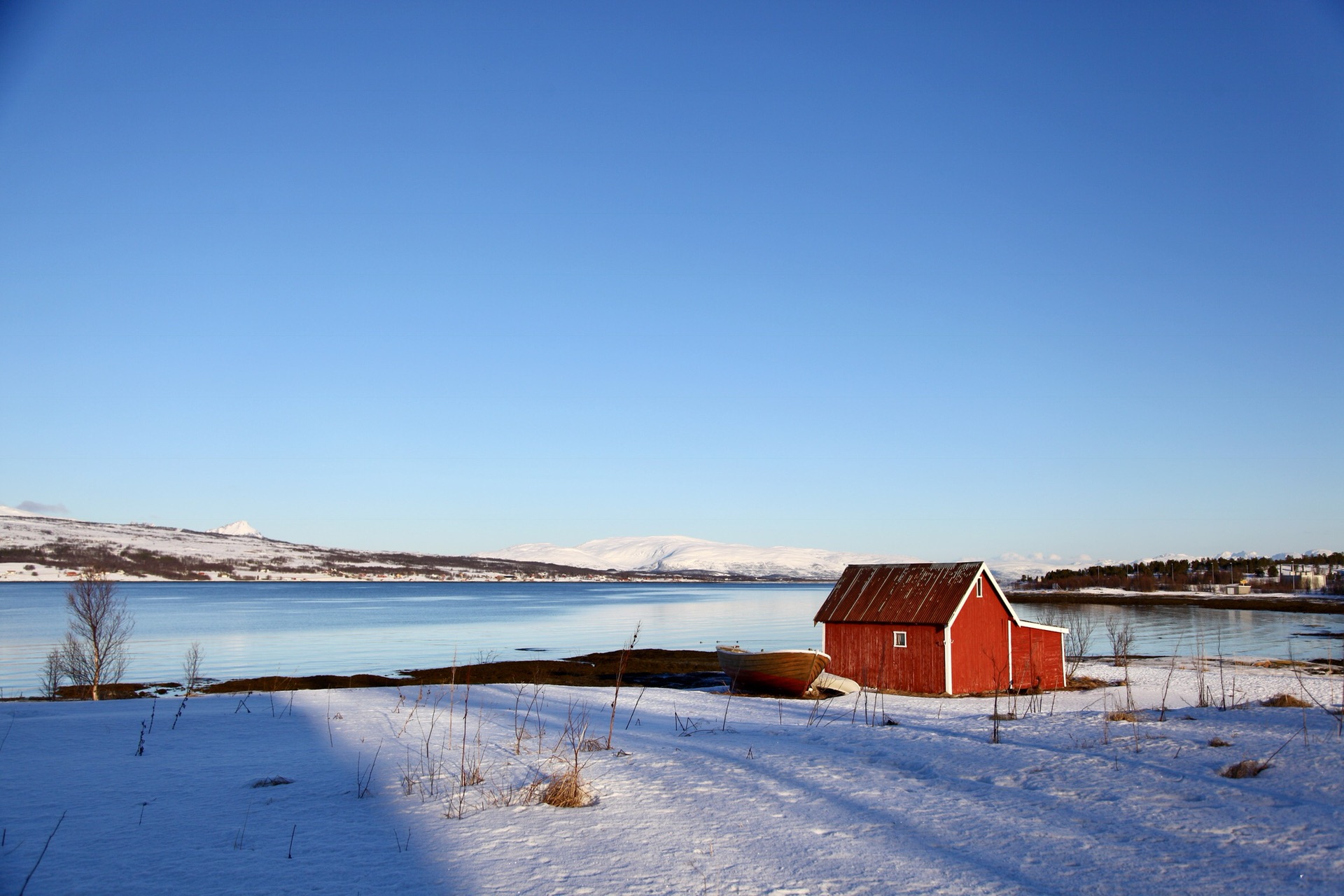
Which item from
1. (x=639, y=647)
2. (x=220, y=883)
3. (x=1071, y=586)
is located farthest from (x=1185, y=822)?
(x=1071, y=586)

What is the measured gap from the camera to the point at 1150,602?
11819cm

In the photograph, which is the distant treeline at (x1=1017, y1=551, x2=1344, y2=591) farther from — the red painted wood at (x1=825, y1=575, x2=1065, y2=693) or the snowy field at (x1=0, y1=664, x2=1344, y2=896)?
the snowy field at (x1=0, y1=664, x2=1344, y2=896)

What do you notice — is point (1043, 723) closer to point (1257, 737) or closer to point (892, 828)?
point (1257, 737)

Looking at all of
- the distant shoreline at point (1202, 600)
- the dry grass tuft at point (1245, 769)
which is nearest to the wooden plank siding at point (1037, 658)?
the dry grass tuft at point (1245, 769)

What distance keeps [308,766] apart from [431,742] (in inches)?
69.9

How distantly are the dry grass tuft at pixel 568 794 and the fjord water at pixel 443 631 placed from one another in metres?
23.3

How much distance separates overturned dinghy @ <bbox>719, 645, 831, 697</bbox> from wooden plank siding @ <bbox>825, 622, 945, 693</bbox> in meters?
2.33

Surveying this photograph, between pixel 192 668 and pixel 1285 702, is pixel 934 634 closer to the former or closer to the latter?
pixel 1285 702

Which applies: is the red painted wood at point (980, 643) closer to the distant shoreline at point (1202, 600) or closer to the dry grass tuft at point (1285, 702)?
the dry grass tuft at point (1285, 702)

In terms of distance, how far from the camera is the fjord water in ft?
159

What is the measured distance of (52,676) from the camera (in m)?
34.8

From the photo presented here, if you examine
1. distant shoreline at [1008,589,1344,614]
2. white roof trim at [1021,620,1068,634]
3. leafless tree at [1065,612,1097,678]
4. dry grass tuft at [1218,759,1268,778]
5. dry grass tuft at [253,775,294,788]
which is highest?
dry grass tuft at [1218,759,1268,778]

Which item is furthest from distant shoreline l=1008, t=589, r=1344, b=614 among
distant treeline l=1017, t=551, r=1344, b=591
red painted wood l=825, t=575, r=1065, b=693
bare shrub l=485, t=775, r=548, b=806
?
bare shrub l=485, t=775, r=548, b=806

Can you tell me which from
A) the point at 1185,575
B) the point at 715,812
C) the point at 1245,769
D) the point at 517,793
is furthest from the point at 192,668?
the point at 1185,575
